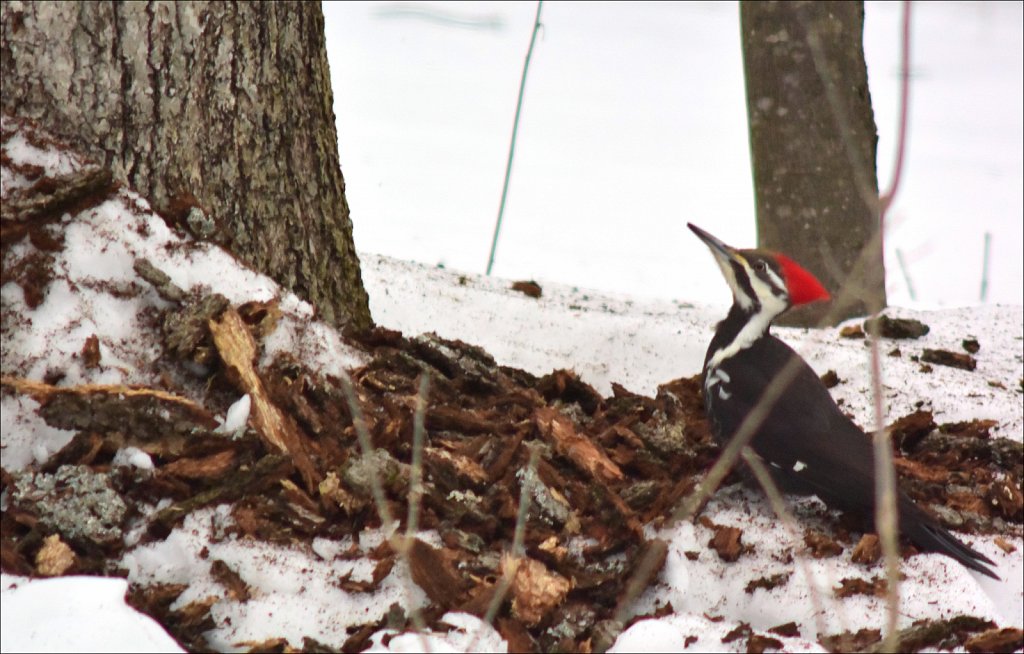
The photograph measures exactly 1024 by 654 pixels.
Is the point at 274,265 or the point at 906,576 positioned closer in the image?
the point at 906,576

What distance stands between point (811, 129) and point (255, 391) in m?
2.99

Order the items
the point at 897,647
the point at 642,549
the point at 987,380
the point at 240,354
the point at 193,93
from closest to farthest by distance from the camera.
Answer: the point at 897,647
the point at 642,549
the point at 240,354
the point at 193,93
the point at 987,380

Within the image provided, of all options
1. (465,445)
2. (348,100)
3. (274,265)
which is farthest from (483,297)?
(348,100)

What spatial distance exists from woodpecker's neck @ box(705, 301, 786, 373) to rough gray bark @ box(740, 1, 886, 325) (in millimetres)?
1593

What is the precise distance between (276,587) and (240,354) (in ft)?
1.97

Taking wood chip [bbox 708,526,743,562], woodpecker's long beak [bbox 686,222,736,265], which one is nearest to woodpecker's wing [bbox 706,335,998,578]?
woodpecker's long beak [bbox 686,222,736,265]

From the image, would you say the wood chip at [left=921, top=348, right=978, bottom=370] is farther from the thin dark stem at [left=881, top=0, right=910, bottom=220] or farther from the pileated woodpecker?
the thin dark stem at [left=881, top=0, right=910, bottom=220]

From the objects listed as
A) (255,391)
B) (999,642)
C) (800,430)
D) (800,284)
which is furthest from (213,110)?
(999,642)

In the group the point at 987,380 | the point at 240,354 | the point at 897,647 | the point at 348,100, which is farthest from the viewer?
the point at 348,100

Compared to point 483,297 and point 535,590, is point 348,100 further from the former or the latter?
point 535,590

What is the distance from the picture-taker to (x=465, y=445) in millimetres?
2473

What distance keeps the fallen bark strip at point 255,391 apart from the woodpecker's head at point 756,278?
114 cm

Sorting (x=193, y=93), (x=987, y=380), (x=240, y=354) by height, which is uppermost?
(x=193, y=93)

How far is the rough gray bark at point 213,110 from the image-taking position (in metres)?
2.43
